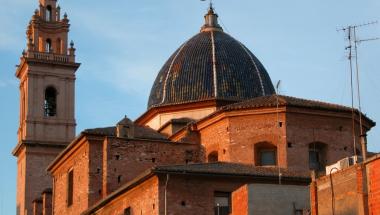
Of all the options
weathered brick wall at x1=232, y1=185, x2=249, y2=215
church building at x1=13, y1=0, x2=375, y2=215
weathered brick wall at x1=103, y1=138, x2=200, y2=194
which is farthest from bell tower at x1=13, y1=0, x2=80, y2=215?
weathered brick wall at x1=232, y1=185, x2=249, y2=215

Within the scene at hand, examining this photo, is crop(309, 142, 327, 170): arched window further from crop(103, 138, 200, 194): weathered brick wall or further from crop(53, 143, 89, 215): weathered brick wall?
crop(53, 143, 89, 215): weathered brick wall

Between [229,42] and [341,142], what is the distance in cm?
1153

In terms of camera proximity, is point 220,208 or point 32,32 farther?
point 32,32

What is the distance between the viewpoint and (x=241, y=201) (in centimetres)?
2705

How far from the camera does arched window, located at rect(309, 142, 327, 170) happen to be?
35469 millimetres

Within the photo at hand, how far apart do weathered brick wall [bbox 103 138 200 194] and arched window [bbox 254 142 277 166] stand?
3.20 meters

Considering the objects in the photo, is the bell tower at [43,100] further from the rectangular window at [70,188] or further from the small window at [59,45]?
the rectangular window at [70,188]

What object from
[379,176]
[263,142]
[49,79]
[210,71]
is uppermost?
[49,79]

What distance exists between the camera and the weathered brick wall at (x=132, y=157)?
36.6m

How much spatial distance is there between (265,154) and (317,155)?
206 centimetres

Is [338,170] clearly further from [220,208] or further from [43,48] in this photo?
[43,48]

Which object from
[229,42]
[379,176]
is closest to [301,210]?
[379,176]

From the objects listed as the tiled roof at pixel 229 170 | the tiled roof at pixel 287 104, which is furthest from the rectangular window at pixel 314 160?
the tiled roof at pixel 229 170

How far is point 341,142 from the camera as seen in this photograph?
35812 mm
